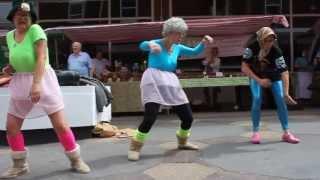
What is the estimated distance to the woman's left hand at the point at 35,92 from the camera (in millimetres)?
6273

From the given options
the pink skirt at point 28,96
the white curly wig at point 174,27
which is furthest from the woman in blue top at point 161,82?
the pink skirt at point 28,96

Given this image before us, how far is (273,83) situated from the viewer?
8.29 metres

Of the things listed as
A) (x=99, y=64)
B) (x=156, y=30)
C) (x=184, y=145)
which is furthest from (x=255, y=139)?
(x=99, y=64)

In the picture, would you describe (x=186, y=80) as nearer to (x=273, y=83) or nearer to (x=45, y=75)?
(x=273, y=83)

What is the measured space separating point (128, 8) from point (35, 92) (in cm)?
1033

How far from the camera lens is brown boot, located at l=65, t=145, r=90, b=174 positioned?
6730 mm

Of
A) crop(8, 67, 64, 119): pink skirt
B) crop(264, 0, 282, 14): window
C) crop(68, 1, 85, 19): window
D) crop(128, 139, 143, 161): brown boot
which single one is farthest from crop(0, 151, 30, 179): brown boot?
crop(264, 0, 282, 14): window

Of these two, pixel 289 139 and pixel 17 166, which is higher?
pixel 17 166

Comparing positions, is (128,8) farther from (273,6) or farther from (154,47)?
(154,47)

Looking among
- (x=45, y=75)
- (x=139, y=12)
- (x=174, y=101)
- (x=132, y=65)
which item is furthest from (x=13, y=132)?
(x=139, y=12)

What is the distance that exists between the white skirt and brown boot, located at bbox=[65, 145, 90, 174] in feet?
3.71

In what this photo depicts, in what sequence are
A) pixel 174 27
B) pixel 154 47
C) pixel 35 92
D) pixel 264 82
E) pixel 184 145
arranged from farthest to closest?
1. pixel 264 82
2. pixel 184 145
3. pixel 174 27
4. pixel 154 47
5. pixel 35 92

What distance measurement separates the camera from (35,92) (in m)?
6.27

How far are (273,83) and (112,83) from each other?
19.1 ft
